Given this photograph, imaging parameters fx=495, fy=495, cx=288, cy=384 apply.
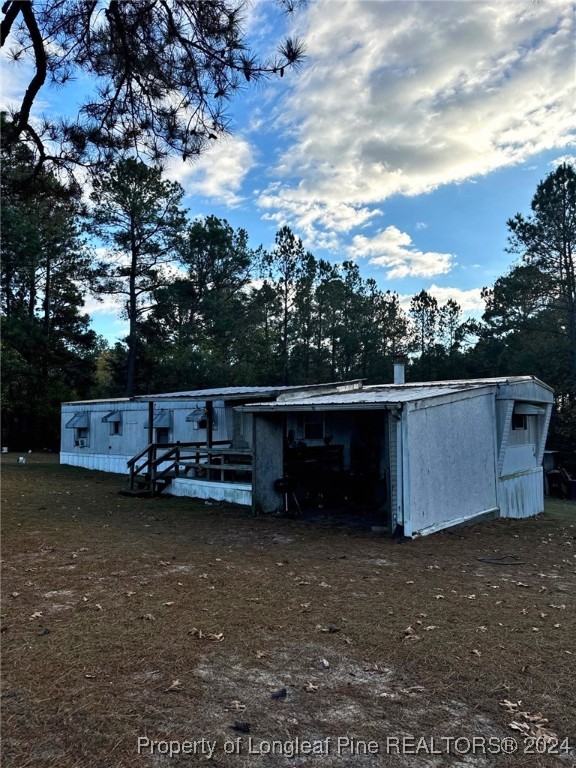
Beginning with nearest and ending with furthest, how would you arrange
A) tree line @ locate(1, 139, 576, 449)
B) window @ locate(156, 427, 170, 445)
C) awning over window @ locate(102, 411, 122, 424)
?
window @ locate(156, 427, 170, 445)
awning over window @ locate(102, 411, 122, 424)
tree line @ locate(1, 139, 576, 449)

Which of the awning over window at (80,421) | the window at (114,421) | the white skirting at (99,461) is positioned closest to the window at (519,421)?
the white skirting at (99,461)

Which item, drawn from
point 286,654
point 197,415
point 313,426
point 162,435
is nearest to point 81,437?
point 162,435

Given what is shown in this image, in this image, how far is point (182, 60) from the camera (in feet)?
17.5

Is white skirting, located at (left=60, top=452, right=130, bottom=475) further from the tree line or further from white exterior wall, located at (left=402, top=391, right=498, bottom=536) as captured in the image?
white exterior wall, located at (left=402, top=391, right=498, bottom=536)

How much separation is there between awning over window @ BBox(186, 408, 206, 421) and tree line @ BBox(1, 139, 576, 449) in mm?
11505

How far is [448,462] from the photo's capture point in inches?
345

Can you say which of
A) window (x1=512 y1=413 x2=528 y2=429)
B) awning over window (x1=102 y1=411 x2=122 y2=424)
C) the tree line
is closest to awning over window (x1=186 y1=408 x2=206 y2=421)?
awning over window (x1=102 y1=411 x2=122 y2=424)

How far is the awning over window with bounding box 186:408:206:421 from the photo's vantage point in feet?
50.4

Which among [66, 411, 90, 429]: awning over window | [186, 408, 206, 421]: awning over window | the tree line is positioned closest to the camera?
[186, 408, 206, 421]: awning over window

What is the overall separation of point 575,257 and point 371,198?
425 inches

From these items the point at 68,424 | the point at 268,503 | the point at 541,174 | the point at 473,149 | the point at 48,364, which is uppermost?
the point at 541,174

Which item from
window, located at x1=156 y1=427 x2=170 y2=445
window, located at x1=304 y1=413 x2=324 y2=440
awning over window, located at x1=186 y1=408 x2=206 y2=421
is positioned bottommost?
window, located at x1=156 y1=427 x2=170 y2=445

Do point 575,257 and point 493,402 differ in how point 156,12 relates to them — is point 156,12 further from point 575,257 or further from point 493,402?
point 575,257

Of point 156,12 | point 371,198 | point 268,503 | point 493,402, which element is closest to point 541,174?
point 371,198
